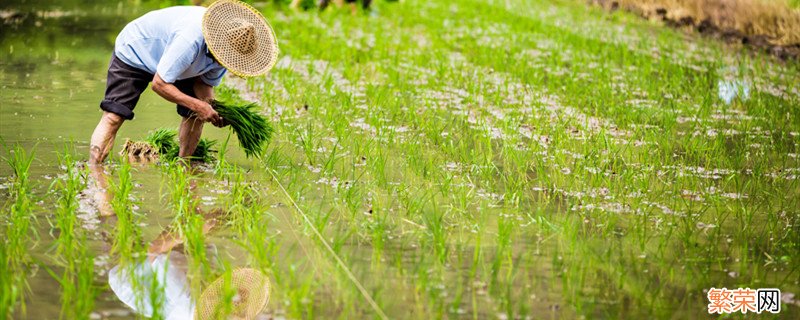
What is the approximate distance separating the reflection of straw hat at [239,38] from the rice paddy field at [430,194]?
0.45 m

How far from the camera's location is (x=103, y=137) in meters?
5.37

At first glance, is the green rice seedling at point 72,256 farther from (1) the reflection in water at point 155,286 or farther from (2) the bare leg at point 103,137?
(2) the bare leg at point 103,137

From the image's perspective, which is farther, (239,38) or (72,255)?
(239,38)

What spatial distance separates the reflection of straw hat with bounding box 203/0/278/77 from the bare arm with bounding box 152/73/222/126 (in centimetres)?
28

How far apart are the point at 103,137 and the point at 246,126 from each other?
690 mm

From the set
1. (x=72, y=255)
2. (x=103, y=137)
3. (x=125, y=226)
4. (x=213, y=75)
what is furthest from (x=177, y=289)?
(x=213, y=75)

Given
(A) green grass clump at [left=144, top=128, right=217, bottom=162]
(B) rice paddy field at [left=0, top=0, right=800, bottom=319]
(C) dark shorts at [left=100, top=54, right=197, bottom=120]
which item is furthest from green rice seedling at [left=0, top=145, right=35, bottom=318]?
(A) green grass clump at [left=144, top=128, right=217, bottom=162]

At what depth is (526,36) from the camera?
12.6 meters

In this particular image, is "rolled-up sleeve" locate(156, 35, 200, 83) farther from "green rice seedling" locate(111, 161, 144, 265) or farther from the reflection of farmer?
the reflection of farmer

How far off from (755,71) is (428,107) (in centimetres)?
400

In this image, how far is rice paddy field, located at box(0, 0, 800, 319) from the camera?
3633 mm

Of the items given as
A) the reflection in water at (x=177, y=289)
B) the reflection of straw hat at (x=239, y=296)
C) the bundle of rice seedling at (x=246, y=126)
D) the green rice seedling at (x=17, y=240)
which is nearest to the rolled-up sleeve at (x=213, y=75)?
the bundle of rice seedling at (x=246, y=126)

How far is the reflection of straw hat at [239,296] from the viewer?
132 inches

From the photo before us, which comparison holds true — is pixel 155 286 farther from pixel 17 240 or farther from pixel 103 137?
pixel 103 137
